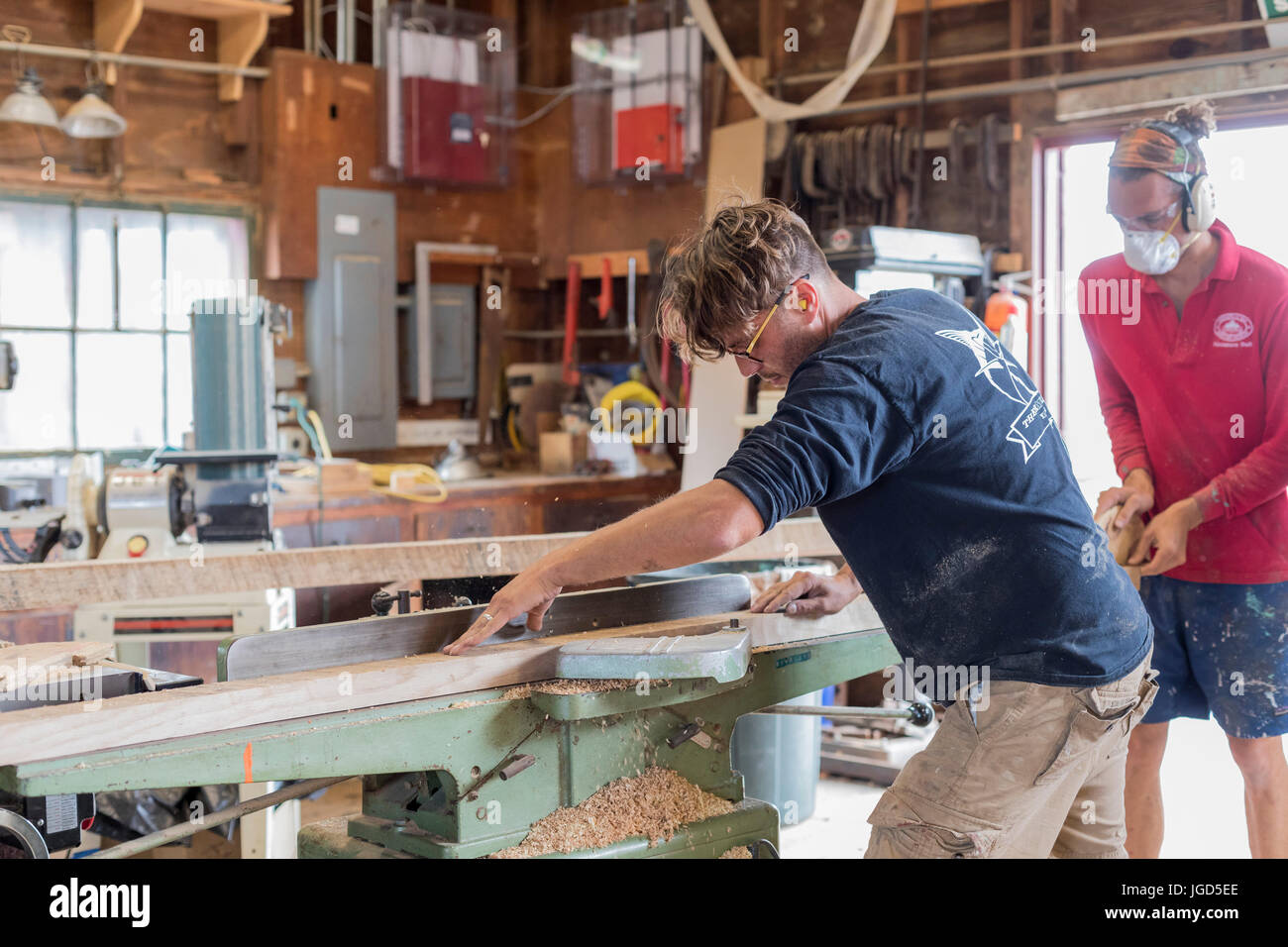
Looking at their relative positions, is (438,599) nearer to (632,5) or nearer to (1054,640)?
(1054,640)

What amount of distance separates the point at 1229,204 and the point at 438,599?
2.84 meters

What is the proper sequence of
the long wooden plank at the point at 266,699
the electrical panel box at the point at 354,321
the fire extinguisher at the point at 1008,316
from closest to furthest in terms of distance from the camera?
the long wooden plank at the point at 266,699
the fire extinguisher at the point at 1008,316
the electrical panel box at the point at 354,321

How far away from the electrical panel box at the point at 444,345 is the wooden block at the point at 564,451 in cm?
54

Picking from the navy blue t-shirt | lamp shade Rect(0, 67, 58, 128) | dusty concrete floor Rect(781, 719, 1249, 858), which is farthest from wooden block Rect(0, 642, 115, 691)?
lamp shade Rect(0, 67, 58, 128)

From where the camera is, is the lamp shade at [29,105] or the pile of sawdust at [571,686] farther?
the lamp shade at [29,105]

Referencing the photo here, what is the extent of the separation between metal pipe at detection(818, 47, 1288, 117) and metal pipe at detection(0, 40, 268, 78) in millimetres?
2280

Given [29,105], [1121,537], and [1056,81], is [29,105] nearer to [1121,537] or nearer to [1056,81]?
[1056,81]

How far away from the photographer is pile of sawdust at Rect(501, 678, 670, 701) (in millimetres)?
1481

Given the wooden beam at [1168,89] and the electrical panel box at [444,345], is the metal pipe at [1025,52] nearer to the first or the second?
the wooden beam at [1168,89]

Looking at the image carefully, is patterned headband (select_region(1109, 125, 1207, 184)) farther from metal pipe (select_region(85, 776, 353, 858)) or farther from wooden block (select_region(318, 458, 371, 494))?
wooden block (select_region(318, 458, 371, 494))

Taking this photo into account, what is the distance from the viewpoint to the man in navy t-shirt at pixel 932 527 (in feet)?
4.39

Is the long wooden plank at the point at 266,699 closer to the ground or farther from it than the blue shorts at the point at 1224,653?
farther from it

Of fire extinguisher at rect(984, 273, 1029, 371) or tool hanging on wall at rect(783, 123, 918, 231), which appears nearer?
fire extinguisher at rect(984, 273, 1029, 371)

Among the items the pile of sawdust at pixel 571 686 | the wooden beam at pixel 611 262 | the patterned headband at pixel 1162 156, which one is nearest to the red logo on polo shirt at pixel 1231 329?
the patterned headband at pixel 1162 156
